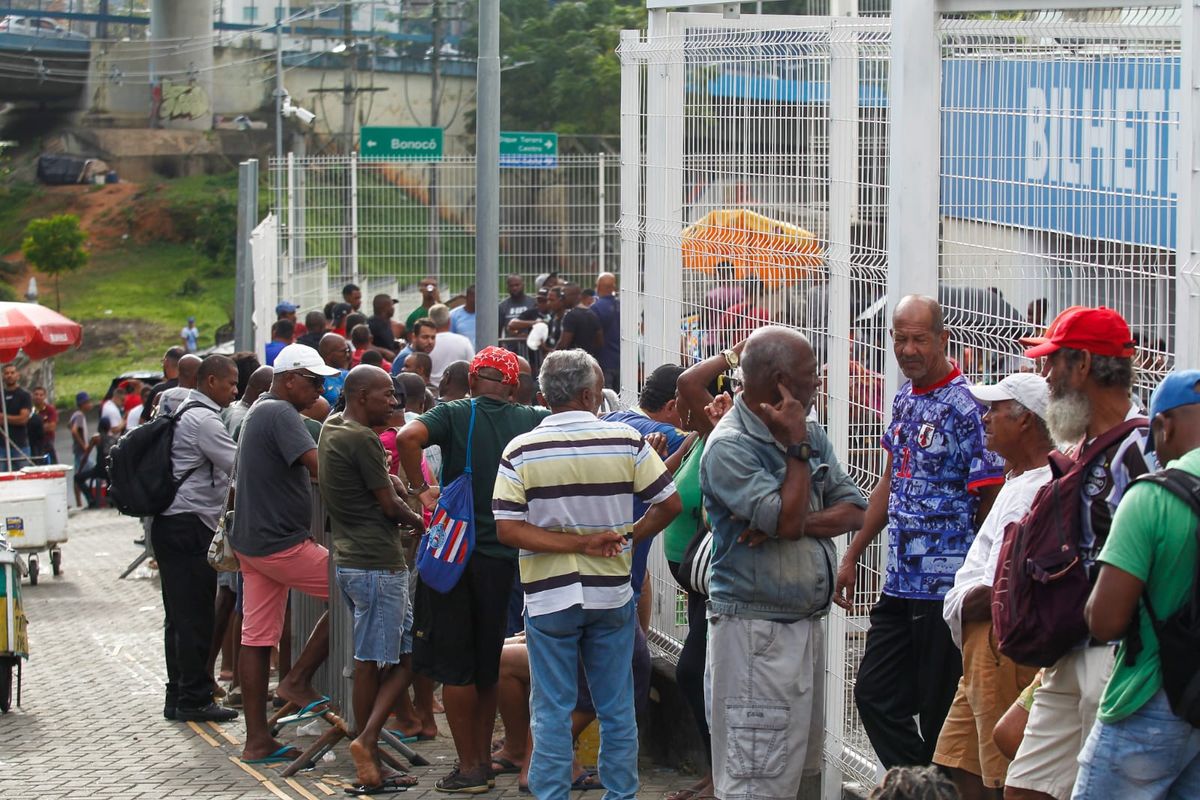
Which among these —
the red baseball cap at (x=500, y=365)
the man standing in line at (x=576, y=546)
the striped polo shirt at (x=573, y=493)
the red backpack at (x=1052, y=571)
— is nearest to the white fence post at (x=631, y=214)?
the red baseball cap at (x=500, y=365)

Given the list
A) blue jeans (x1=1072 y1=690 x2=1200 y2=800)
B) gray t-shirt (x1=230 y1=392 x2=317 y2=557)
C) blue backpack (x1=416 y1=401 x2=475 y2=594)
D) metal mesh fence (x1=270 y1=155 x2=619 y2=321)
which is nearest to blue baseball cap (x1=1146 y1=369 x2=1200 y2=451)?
blue jeans (x1=1072 y1=690 x2=1200 y2=800)

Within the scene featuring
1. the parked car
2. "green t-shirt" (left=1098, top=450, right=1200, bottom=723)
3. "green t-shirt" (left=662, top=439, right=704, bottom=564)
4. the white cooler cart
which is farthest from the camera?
the parked car

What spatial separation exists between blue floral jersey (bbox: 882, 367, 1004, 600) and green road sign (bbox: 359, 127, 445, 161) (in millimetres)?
23457

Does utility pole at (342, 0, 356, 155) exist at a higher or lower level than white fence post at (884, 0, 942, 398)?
higher

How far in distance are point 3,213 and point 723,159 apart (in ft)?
154

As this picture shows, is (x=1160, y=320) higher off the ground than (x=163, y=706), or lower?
higher

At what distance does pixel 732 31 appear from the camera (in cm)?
800

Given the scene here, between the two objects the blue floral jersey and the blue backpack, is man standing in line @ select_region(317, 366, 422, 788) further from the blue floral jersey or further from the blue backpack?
the blue floral jersey

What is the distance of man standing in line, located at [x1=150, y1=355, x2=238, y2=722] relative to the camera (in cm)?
926

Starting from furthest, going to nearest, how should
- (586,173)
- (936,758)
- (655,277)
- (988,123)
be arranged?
1. (586,173)
2. (655,277)
3. (988,123)
4. (936,758)

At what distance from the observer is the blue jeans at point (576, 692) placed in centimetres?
631

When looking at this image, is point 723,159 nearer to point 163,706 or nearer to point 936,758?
point 936,758

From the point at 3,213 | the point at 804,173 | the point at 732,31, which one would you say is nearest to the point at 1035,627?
the point at 804,173

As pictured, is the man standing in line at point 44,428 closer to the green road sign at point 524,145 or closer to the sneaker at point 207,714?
the green road sign at point 524,145
